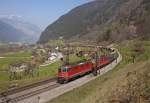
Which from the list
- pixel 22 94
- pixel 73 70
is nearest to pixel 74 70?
pixel 73 70

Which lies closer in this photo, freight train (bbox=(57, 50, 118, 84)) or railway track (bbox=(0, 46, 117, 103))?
railway track (bbox=(0, 46, 117, 103))

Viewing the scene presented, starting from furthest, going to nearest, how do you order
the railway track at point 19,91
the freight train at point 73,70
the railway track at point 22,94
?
the freight train at point 73,70 < the railway track at point 22,94 < the railway track at point 19,91

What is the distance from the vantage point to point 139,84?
97.8 feet

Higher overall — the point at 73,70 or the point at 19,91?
the point at 73,70

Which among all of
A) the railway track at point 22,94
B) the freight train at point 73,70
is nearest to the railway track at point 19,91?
the railway track at point 22,94

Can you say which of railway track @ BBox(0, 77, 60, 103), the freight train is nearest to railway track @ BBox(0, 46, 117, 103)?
railway track @ BBox(0, 77, 60, 103)

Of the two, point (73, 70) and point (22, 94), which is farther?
point (73, 70)

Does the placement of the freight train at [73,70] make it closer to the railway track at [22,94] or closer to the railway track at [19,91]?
the railway track at [19,91]

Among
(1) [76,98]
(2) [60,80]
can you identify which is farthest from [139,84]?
(2) [60,80]

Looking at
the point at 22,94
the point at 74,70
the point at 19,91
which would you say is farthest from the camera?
the point at 74,70

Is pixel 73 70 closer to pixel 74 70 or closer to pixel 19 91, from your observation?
pixel 74 70

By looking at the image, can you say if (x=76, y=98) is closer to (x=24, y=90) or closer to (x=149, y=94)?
(x=24, y=90)

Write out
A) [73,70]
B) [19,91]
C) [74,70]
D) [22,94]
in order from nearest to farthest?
[22,94]
[19,91]
[73,70]
[74,70]

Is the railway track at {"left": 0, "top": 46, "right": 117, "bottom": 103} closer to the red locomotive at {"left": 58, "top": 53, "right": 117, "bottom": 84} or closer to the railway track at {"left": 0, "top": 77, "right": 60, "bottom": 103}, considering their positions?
the railway track at {"left": 0, "top": 77, "right": 60, "bottom": 103}
